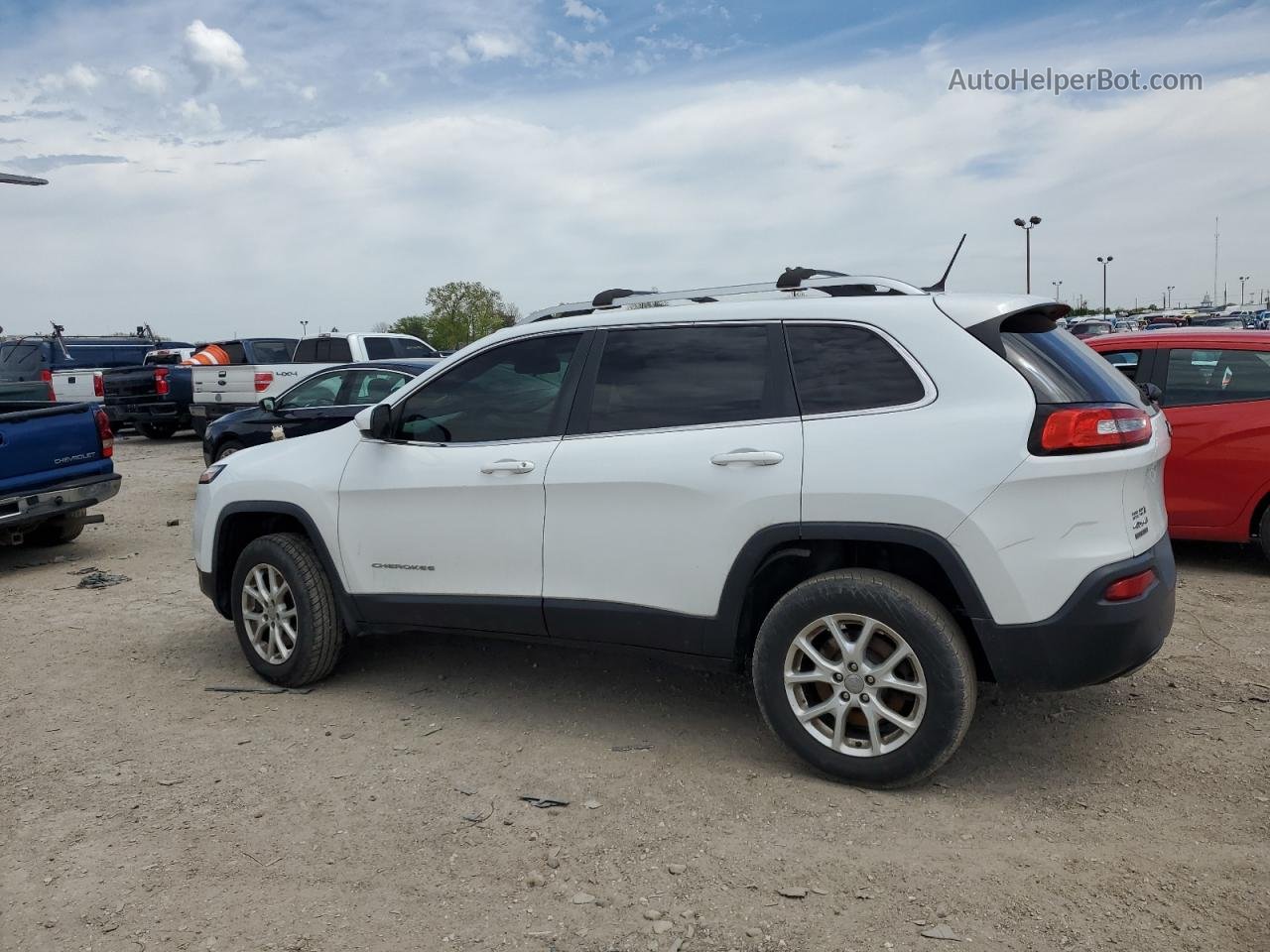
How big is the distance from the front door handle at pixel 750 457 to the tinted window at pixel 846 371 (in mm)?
216

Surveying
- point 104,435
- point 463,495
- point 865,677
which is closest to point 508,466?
point 463,495

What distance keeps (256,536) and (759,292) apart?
3.02 m

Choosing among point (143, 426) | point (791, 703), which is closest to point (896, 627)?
point (791, 703)

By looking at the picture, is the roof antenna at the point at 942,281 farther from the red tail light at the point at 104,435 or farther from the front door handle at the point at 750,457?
the red tail light at the point at 104,435

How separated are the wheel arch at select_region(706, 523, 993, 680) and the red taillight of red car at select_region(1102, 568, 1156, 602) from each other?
1.31 ft

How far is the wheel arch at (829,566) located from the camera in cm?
361

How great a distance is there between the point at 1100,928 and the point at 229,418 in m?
11.2

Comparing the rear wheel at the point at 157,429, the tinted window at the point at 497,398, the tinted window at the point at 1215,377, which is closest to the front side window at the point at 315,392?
the tinted window at the point at 497,398

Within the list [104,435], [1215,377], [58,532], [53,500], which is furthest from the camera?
[58,532]

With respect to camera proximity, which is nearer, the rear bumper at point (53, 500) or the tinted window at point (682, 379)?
the tinted window at point (682, 379)

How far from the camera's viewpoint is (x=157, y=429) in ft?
67.3

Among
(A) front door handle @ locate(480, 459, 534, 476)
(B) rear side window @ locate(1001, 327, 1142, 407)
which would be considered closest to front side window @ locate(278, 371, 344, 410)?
(A) front door handle @ locate(480, 459, 534, 476)

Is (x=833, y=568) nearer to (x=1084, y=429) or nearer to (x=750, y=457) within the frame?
(x=750, y=457)

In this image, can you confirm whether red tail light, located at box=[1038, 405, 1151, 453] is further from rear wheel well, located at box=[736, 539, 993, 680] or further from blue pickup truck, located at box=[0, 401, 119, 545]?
blue pickup truck, located at box=[0, 401, 119, 545]
